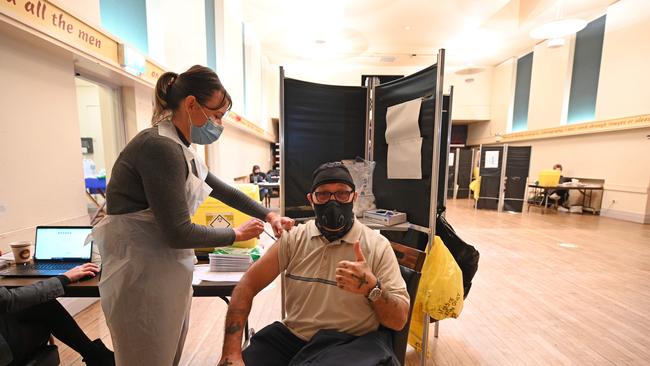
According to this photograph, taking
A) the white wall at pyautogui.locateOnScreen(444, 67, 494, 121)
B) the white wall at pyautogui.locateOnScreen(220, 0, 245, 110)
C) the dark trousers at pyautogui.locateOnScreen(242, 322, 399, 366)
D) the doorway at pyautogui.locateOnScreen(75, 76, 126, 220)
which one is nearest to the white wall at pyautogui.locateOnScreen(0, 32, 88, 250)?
the doorway at pyautogui.locateOnScreen(75, 76, 126, 220)

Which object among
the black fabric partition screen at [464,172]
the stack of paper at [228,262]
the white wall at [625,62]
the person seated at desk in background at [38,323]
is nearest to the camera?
the person seated at desk in background at [38,323]

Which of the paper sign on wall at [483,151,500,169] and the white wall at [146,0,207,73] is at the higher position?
the white wall at [146,0,207,73]

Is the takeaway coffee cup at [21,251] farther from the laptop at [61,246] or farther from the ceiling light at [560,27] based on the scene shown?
the ceiling light at [560,27]

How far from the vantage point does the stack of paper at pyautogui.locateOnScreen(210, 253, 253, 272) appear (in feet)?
4.36

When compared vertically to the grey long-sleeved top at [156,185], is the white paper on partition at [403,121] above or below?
above

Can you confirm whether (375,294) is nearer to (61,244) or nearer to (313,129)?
(313,129)

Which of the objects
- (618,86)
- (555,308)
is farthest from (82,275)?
(618,86)

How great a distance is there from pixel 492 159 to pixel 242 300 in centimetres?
798

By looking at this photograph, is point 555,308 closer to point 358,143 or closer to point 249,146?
point 358,143

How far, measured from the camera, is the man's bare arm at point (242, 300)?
1.07 m

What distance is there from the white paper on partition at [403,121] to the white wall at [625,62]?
300 inches

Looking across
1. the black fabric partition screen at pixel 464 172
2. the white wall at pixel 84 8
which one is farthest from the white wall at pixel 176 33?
the black fabric partition screen at pixel 464 172

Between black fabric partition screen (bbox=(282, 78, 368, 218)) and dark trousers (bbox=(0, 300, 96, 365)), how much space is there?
4.41 feet

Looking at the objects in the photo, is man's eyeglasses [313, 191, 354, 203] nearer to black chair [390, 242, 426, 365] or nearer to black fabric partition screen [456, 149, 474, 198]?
black chair [390, 242, 426, 365]
